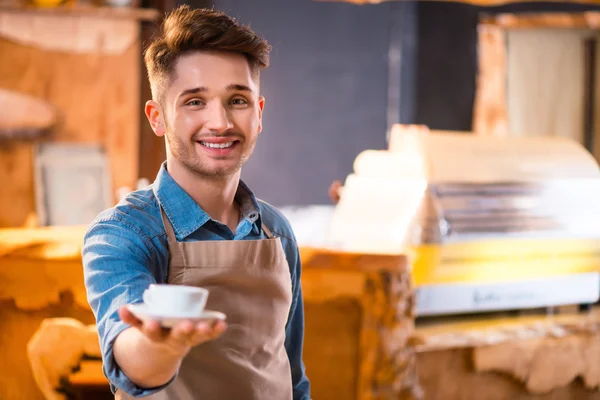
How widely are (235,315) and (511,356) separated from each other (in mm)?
1921

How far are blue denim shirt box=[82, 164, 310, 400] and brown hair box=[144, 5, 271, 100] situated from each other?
0.20 metres

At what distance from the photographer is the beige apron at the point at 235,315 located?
51.2 inches

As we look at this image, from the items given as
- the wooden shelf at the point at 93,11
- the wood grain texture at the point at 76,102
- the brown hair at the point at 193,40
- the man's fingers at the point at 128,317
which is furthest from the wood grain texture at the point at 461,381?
the wooden shelf at the point at 93,11

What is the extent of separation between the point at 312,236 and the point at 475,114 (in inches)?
60.5

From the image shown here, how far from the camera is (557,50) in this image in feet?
A: 14.0

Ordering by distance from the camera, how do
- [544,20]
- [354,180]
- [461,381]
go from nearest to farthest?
[461,381]
[354,180]
[544,20]

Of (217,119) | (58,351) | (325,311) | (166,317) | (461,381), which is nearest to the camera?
(166,317)

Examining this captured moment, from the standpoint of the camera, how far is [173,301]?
0.93m

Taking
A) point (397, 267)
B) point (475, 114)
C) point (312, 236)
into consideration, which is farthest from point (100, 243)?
point (475, 114)

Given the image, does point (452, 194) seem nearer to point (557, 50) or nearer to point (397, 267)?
point (397, 267)

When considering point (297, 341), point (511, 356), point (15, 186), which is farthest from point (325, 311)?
point (15, 186)

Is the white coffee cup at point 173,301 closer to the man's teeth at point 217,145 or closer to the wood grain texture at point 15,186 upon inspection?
the man's teeth at point 217,145

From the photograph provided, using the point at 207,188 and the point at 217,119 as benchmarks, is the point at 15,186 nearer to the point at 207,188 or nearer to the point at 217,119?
the point at 207,188

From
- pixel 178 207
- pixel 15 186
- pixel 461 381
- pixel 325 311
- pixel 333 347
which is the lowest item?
pixel 461 381
